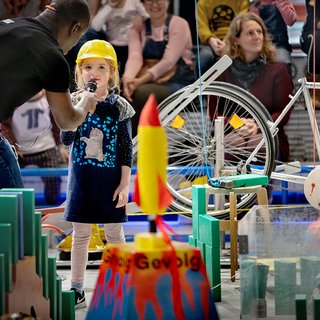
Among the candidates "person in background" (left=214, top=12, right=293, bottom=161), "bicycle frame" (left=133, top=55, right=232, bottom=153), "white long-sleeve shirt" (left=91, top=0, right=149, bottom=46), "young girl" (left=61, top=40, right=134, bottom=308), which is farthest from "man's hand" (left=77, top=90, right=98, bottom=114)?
"white long-sleeve shirt" (left=91, top=0, right=149, bottom=46)

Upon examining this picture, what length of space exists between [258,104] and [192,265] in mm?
2749

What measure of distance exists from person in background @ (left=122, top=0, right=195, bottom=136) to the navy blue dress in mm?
2347

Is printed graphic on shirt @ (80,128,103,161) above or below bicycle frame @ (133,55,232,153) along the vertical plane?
below

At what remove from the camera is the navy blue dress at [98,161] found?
14.6 ft

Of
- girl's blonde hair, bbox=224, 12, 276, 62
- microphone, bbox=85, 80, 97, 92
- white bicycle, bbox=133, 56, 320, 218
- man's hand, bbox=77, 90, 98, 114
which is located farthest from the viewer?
girl's blonde hair, bbox=224, 12, 276, 62

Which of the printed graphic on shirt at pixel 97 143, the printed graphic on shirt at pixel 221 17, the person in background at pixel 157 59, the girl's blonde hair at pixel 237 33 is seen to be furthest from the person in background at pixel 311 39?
the printed graphic on shirt at pixel 97 143

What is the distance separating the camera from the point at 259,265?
390 centimetres

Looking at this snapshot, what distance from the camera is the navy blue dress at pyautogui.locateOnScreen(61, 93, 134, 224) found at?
4.45 m

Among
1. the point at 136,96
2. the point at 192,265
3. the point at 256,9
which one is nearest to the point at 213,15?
the point at 256,9

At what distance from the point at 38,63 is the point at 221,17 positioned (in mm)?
3531

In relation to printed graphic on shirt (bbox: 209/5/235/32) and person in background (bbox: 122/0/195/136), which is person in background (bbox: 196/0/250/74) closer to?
printed graphic on shirt (bbox: 209/5/235/32)

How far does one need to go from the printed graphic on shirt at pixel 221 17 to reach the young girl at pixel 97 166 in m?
2.47

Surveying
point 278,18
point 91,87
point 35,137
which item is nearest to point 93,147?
point 91,87

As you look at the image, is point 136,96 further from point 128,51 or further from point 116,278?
point 116,278
